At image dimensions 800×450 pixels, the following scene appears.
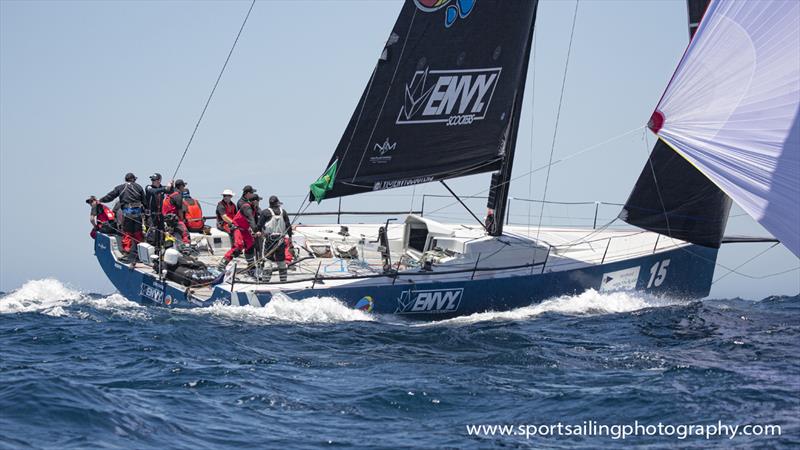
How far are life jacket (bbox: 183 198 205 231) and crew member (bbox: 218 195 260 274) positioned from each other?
8.26ft

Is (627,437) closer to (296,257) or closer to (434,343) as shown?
(434,343)

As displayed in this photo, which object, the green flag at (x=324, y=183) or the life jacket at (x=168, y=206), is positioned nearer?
the green flag at (x=324, y=183)

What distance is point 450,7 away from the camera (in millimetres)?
14125

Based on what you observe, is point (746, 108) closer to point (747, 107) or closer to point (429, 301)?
point (747, 107)

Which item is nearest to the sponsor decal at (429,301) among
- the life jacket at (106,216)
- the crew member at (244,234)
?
the crew member at (244,234)

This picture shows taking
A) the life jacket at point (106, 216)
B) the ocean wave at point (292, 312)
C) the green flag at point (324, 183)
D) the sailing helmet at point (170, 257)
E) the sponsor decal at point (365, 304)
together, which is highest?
the green flag at point (324, 183)

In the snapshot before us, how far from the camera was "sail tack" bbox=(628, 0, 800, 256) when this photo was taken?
32.0ft

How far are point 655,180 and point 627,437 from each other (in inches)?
327

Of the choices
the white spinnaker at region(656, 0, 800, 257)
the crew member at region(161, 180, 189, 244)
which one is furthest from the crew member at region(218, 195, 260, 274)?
the white spinnaker at region(656, 0, 800, 257)

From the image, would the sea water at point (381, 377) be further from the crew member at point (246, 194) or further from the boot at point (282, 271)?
the crew member at point (246, 194)

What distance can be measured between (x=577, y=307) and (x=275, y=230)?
5.06 meters

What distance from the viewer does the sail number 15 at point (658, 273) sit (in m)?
16.0

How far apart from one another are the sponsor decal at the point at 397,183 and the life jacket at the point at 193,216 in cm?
457

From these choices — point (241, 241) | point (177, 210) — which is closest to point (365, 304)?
point (241, 241)
